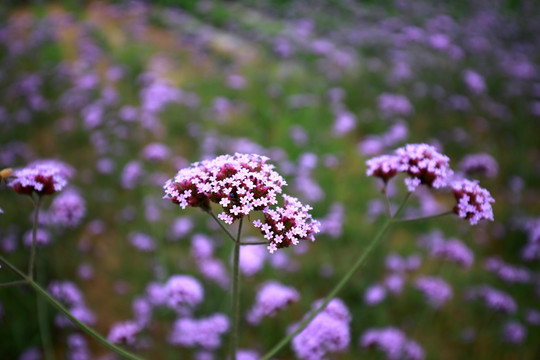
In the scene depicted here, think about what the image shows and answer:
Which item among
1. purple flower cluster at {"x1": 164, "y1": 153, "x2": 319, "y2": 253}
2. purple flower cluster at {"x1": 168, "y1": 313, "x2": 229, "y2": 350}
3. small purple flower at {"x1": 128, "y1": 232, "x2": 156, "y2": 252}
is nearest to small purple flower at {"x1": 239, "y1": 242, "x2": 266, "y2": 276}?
purple flower cluster at {"x1": 168, "y1": 313, "x2": 229, "y2": 350}

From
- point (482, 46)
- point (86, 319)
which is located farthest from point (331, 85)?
point (86, 319)

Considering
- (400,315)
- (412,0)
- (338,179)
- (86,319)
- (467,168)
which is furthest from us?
(412,0)

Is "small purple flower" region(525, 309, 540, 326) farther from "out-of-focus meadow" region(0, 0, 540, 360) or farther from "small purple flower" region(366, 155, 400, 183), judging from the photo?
"small purple flower" region(366, 155, 400, 183)

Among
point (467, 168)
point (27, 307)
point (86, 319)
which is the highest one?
point (467, 168)

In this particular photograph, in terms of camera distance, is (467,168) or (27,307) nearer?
(467,168)

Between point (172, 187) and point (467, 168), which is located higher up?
point (172, 187)

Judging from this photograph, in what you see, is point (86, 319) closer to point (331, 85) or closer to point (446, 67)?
point (331, 85)

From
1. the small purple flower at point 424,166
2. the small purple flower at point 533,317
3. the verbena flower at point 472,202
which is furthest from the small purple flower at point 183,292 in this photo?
the small purple flower at point 533,317

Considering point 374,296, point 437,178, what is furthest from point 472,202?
point 374,296

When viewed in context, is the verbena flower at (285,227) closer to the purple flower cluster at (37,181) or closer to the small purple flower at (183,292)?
the purple flower cluster at (37,181)
